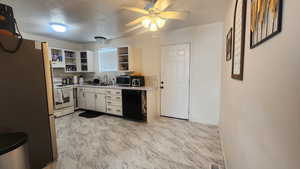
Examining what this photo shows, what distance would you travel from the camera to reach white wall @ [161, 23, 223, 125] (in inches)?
121

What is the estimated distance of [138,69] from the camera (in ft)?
13.6

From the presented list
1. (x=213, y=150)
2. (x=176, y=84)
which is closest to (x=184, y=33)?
(x=176, y=84)

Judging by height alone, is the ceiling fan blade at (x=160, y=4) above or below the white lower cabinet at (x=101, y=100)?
above

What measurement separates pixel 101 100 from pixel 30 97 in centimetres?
247

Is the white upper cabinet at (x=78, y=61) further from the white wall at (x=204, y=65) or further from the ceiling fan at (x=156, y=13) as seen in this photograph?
the ceiling fan at (x=156, y=13)

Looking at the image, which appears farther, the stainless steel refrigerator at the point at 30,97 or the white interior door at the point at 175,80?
the white interior door at the point at 175,80

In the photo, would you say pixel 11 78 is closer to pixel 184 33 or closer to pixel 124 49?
pixel 124 49

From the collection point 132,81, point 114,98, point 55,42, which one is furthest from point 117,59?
point 55,42

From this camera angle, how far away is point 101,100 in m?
4.13

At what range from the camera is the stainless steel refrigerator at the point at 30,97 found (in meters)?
1.48

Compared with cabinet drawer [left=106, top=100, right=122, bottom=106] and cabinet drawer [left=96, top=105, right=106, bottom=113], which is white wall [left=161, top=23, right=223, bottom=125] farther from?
cabinet drawer [left=96, top=105, right=106, bottom=113]

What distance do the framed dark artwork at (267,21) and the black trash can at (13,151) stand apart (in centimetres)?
210

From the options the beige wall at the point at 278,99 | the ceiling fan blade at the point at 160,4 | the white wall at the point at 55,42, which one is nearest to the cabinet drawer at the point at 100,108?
the white wall at the point at 55,42

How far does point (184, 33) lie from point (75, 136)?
358 centimetres
